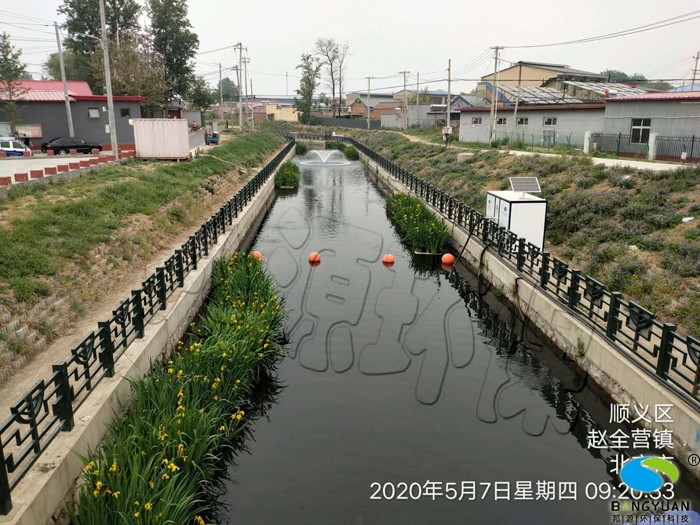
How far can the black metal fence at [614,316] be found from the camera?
7281 mm

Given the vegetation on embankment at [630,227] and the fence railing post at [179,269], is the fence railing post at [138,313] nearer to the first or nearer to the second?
the fence railing post at [179,269]

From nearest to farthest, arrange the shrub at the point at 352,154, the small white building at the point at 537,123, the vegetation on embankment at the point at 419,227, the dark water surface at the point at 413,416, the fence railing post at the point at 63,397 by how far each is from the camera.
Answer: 1. the fence railing post at the point at 63,397
2. the dark water surface at the point at 413,416
3. the vegetation on embankment at the point at 419,227
4. the small white building at the point at 537,123
5. the shrub at the point at 352,154

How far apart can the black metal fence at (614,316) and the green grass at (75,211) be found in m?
9.74

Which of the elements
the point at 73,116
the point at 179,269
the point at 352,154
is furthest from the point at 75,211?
the point at 352,154

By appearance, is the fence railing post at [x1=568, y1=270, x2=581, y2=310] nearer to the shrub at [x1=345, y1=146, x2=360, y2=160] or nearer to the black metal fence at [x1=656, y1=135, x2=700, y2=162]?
the black metal fence at [x1=656, y1=135, x2=700, y2=162]

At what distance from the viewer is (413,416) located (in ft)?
28.6

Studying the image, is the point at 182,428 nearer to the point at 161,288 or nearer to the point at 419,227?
the point at 161,288

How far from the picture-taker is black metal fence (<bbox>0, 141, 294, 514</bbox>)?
5125 mm

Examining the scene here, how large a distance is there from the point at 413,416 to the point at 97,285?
7.07 metres

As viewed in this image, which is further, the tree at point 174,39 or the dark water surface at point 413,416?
the tree at point 174,39

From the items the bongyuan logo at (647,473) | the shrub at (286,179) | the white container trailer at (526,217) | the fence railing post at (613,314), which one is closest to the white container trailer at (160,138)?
the shrub at (286,179)

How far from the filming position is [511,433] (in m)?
8.34

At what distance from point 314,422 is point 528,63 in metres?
68.0

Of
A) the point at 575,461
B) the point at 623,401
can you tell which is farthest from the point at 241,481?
the point at 623,401
